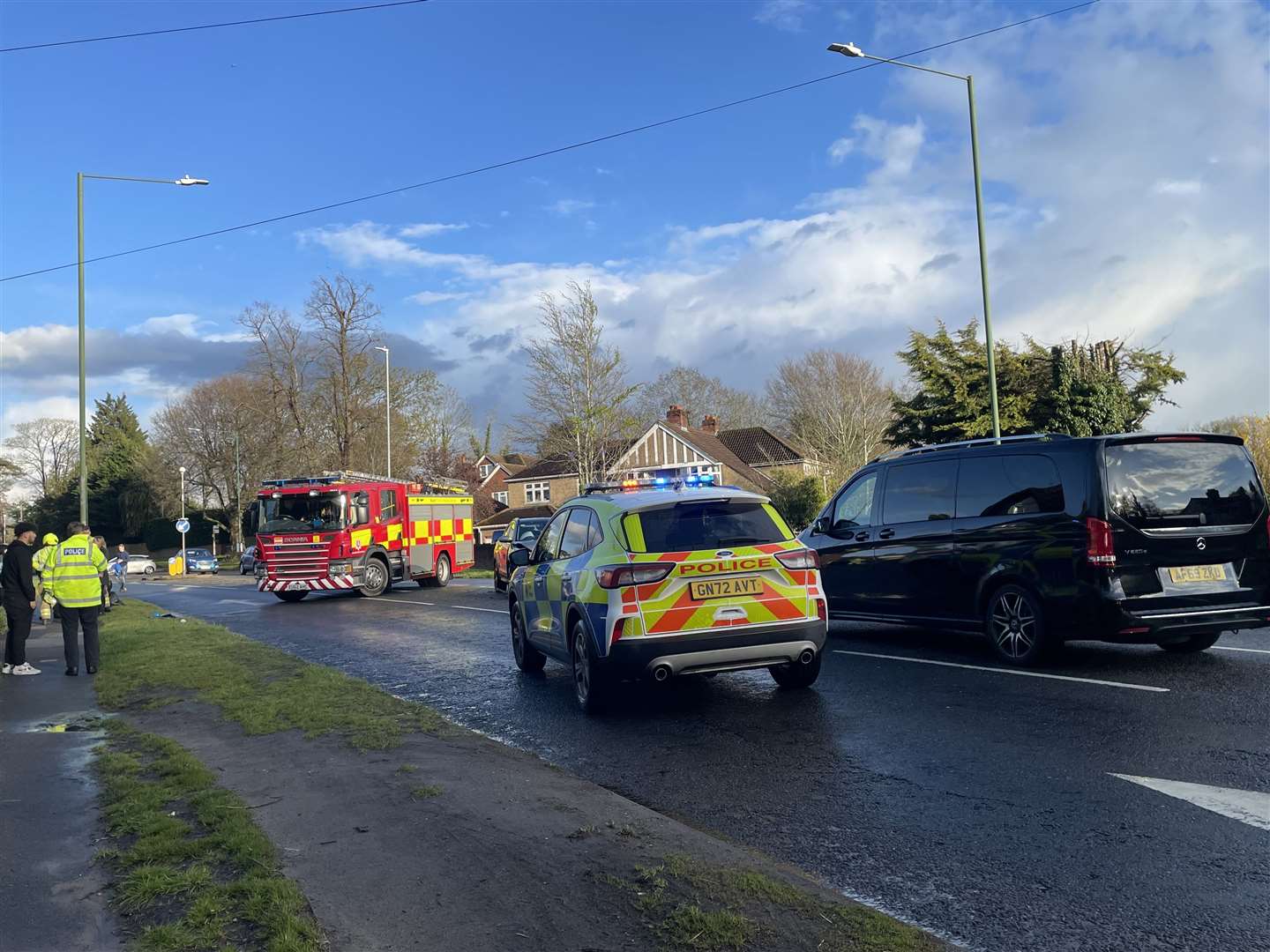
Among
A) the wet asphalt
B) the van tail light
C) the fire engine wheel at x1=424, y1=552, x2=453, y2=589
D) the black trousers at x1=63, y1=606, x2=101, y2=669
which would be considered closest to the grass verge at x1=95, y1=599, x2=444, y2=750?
the black trousers at x1=63, y1=606, x2=101, y2=669

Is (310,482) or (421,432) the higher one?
(421,432)

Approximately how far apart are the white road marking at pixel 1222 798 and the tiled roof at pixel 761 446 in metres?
52.6

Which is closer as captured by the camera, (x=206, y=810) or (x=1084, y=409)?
(x=206, y=810)

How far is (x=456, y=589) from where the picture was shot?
26.1 m

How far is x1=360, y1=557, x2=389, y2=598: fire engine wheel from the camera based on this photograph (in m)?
24.7

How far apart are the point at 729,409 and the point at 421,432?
20494 mm

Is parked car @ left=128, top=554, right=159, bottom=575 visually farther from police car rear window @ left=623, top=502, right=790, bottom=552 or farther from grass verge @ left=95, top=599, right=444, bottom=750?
police car rear window @ left=623, top=502, right=790, bottom=552

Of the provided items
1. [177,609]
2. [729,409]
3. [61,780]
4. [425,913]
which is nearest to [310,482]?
[177,609]

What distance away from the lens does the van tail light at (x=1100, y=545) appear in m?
8.59

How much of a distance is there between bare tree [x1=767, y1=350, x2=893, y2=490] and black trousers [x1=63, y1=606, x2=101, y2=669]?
1241 inches

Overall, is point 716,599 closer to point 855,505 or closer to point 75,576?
point 855,505

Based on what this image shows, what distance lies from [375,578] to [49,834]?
1972 cm

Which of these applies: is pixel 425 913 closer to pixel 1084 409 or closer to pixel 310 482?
pixel 310 482

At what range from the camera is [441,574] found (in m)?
28.1
